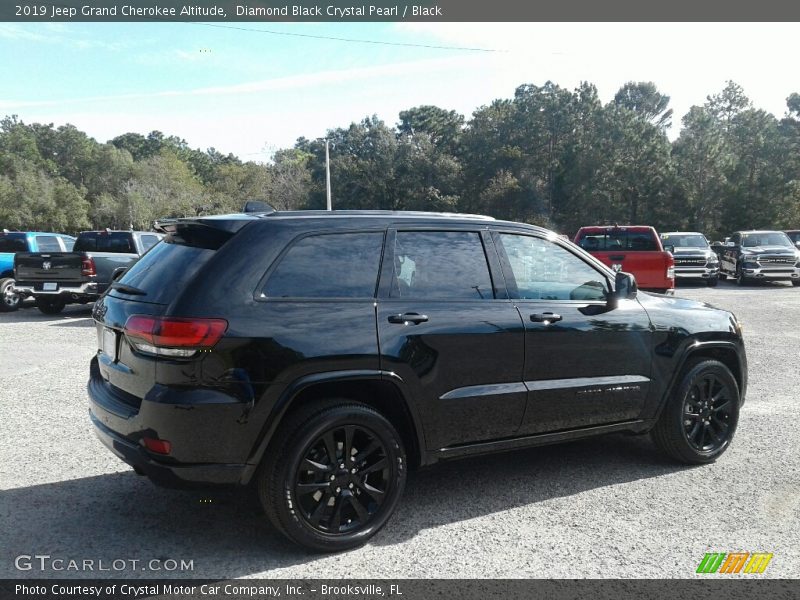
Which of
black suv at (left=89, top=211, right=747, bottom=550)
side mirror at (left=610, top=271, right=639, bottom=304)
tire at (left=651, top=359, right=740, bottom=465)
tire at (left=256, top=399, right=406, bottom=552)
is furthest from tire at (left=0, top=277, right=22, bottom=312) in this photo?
tire at (left=651, top=359, right=740, bottom=465)

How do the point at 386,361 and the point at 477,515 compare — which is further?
the point at 477,515

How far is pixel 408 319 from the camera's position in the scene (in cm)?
374

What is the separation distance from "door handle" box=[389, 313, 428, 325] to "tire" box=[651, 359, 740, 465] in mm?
2184

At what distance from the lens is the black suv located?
3.29 meters

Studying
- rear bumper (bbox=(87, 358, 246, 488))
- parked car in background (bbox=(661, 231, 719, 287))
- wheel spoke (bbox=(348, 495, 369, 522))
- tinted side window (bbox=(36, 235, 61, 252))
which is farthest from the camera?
parked car in background (bbox=(661, 231, 719, 287))

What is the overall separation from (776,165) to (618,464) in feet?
157

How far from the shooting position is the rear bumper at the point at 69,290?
1338 cm

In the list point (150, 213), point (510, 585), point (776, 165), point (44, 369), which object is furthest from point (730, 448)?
point (150, 213)

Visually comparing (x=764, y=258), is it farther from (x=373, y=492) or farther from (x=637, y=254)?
(x=373, y=492)

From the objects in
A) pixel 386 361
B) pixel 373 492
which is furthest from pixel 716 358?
pixel 373 492

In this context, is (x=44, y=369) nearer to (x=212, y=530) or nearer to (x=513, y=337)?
(x=212, y=530)

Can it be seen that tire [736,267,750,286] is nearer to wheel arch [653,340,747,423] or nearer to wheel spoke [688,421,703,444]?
wheel arch [653,340,747,423]

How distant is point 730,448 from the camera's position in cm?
527

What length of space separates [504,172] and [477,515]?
55.6 metres
